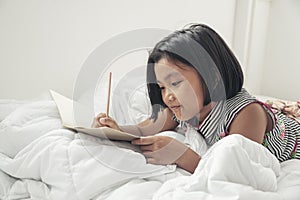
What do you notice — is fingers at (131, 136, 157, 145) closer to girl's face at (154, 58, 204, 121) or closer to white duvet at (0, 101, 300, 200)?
white duvet at (0, 101, 300, 200)

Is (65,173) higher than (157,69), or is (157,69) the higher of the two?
(157,69)

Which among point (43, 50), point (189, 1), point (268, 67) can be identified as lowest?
point (268, 67)

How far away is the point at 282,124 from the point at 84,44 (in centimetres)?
78

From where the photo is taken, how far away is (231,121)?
847mm

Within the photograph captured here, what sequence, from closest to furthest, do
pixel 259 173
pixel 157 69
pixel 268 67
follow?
pixel 259 173 → pixel 157 69 → pixel 268 67

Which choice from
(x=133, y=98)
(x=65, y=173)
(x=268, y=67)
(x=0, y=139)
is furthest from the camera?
(x=268, y=67)

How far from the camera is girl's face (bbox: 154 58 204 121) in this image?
87cm

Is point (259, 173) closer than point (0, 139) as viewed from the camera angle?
Yes

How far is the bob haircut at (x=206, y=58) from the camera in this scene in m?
0.87

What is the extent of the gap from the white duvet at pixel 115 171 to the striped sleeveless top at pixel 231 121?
0.09m

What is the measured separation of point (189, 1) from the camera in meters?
1.74

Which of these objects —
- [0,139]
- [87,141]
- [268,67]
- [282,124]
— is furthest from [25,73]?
[268,67]

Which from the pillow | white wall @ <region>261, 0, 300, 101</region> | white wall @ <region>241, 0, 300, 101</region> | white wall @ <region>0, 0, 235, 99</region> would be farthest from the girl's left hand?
white wall @ <region>261, 0, 300, 101</region>

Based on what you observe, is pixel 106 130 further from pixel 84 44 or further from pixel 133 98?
pixel 84 44
